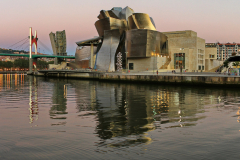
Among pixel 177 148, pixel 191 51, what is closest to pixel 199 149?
pixel 177 148

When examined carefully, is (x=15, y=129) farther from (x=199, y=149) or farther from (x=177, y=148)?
(x=199, y=149)

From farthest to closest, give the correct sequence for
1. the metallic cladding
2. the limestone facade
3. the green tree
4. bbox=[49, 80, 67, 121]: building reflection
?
the green tree
the limestone facade
the metallic cladding
bbox=[49, 80, 67, 121]: building reflection

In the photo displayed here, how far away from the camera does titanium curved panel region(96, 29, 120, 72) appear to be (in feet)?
219

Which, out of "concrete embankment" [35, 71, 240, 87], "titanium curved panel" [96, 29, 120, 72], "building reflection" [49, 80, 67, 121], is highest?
"titanium curved panel" [96, 29, 120, 72]

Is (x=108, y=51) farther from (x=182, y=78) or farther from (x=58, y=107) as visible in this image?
(x=58, y=107)

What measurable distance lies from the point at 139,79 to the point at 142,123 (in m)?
30.2

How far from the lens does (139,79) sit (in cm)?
4041

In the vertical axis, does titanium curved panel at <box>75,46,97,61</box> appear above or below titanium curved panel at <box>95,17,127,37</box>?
below

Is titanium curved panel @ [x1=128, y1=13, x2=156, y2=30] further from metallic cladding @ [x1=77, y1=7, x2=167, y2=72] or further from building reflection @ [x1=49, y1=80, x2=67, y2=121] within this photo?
building reflection @ [x1=49, y1=80, x2=67, y2=121]

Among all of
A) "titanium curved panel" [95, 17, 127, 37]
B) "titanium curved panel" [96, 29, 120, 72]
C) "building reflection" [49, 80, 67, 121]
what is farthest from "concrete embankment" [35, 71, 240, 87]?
"titanium curved panel" [95, 17, 127, 37]

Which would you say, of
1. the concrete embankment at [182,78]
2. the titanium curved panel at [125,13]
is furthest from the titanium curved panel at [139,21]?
the concrete embankment at [182,78]

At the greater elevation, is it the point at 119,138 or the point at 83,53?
the point at 83,53

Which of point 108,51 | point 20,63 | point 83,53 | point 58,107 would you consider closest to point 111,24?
point 108,51

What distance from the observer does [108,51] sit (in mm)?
67500
